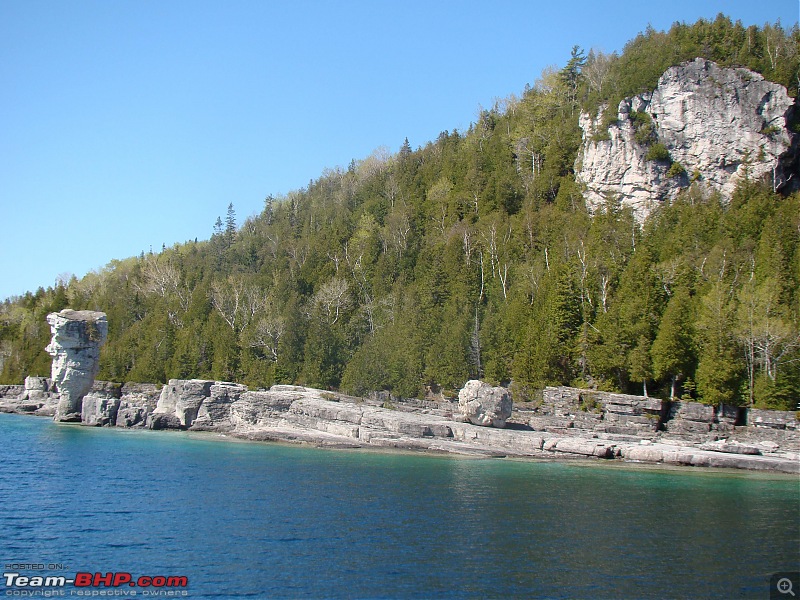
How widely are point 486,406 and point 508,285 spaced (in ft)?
71.1

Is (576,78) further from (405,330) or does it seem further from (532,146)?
(405,330)

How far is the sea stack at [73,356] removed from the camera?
247ft

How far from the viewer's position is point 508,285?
70500mm

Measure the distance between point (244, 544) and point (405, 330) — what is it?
45979 mm

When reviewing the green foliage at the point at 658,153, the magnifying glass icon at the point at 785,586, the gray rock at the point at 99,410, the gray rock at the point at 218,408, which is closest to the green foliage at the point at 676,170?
the green foliage at the point at 658,153

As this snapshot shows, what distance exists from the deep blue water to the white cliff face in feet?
128

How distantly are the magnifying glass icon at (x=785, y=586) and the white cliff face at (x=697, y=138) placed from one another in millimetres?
55105

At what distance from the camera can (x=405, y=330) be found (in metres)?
68.6

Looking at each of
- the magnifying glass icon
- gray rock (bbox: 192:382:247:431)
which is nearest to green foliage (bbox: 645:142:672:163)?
gray rock (bbox: 192:382:247:431)

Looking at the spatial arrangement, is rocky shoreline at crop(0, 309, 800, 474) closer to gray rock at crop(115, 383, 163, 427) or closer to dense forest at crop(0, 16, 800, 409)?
gray rock at crop(115, 383, 163, 427)

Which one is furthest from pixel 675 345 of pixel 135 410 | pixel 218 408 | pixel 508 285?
pixel 135 410

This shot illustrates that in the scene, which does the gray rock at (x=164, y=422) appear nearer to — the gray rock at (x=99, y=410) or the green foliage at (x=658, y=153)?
the gray rock at (x=99, y=410)

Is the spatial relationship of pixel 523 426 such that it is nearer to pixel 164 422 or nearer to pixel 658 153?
pixel 658 153

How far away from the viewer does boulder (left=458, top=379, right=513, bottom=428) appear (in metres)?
51.9
